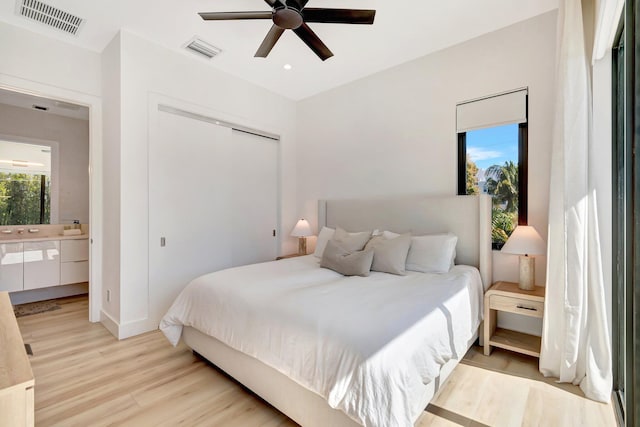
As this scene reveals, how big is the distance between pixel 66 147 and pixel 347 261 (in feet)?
15.2

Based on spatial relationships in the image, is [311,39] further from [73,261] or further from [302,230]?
[73,261]

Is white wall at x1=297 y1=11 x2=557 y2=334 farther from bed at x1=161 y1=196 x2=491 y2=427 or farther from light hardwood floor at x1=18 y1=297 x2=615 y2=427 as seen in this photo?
light hardwood floor at x1=18 y1=297 x2=615 y2=427

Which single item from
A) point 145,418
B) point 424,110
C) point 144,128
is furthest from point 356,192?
point 145,418

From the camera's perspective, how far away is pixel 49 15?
8.62 ft

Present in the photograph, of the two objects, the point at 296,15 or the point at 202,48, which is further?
the point at 202,48

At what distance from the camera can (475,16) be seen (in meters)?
2.65

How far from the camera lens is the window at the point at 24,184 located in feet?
13.0

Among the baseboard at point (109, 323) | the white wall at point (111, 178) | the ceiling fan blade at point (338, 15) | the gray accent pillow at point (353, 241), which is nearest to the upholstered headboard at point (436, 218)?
the gray accent pillow at point (353, 241)

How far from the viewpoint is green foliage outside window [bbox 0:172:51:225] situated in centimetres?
395

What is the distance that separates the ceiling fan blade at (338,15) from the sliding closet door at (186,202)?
6.50 ft

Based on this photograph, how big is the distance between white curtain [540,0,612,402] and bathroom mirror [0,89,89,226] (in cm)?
532

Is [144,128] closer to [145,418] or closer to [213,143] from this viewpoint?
[213,143]

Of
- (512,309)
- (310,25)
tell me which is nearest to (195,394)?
(512,309)

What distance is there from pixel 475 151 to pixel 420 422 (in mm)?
2524
